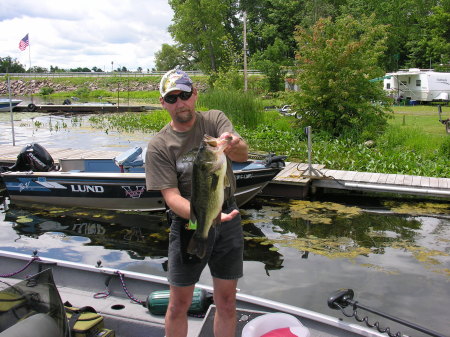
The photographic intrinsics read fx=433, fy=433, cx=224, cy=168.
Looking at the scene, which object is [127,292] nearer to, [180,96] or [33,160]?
[180,96]

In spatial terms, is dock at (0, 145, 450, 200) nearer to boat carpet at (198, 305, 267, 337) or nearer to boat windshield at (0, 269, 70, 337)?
boat carpet at (198, 305, 267, 337)

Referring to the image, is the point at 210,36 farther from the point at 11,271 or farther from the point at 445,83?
the point at 11,271

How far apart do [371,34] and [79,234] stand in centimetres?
1218

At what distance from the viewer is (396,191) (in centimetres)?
987

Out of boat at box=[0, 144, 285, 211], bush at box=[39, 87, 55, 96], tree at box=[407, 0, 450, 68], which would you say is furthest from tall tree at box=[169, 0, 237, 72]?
boat at box=[0, 144, 285, 211]

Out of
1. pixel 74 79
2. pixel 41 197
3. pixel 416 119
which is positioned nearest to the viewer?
pixel 41 197

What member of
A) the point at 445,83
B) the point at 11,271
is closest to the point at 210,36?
the point at 445,83

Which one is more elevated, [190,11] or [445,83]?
[190,11]

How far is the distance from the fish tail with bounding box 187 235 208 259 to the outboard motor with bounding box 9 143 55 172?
8977 millimetres

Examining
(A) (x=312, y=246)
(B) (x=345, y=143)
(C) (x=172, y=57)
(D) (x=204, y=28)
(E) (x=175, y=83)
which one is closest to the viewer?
(E) (x=175, y=83)

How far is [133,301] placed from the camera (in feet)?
14.9

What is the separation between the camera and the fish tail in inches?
108

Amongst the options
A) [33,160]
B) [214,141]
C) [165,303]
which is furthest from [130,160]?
[214,141]

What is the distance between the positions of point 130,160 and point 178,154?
23.0 ft
